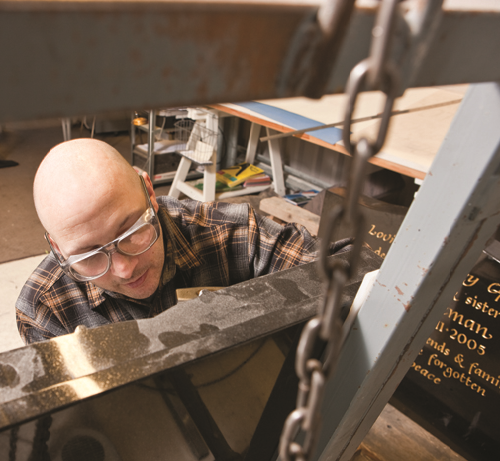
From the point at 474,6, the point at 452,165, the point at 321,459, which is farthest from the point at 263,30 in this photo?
the point at 321,459

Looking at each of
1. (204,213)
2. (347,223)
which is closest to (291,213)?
(204,213)

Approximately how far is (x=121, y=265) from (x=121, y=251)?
0.04 meters

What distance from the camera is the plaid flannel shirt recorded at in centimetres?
108

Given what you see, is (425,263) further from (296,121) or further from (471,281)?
(296,121)

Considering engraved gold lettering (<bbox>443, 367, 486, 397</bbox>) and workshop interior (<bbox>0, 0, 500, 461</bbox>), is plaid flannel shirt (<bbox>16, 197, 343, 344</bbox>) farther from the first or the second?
engraved gold lettering (<bbox>443, 367, 486, 397</bbox>)

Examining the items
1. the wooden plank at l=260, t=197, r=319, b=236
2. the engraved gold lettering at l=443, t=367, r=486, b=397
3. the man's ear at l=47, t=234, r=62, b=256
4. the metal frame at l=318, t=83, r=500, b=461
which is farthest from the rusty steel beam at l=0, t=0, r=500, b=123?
the wooden plank at l=260, t=197, r=319, b=236

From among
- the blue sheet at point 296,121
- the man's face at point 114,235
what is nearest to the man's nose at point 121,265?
the man's face at point 114,235

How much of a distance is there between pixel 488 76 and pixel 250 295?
43 cm

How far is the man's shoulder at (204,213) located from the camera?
4.33 feet

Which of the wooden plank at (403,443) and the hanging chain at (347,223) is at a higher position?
the hanging chain at (347,223)

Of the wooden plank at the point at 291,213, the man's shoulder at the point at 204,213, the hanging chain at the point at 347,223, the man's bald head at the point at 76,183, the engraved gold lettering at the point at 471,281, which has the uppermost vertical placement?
the hanging chain at the point at 347,223

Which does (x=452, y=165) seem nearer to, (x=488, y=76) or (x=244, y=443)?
(x=488, y=76)

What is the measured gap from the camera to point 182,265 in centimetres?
122

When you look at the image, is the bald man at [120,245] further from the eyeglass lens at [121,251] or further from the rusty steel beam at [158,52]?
the rusty steel beam at [158,52]
